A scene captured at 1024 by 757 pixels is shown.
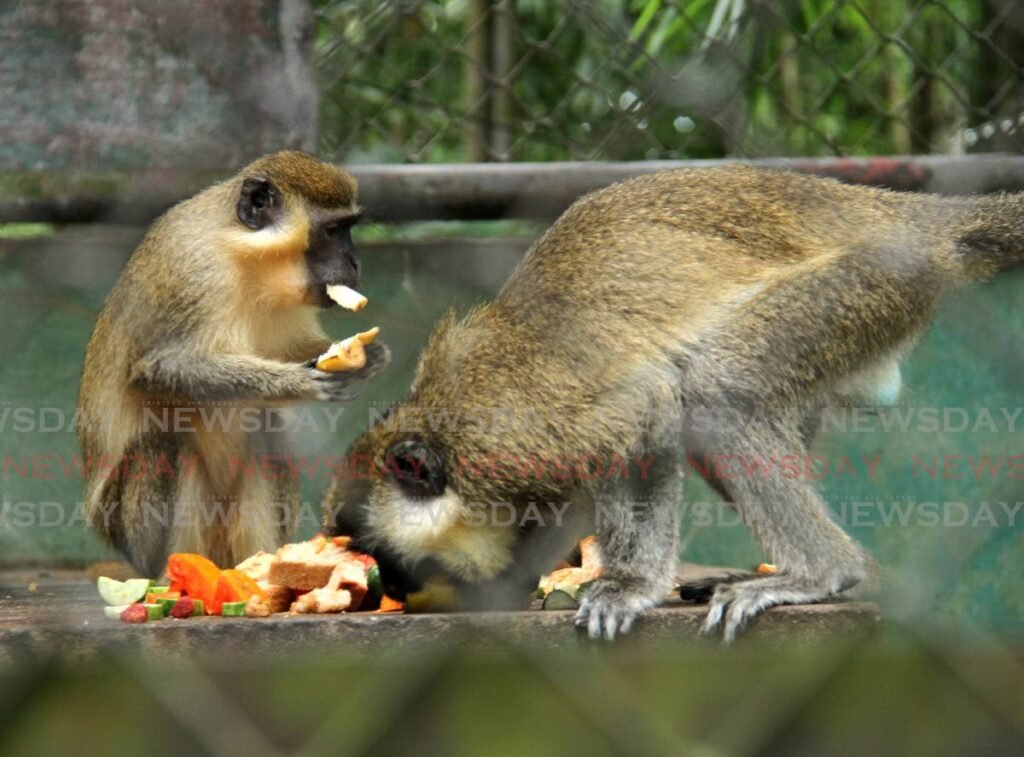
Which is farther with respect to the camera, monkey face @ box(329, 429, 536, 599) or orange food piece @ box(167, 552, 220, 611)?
monkey face @ box(329, 429, 536, 599)

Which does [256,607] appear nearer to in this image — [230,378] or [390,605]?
[390,605]

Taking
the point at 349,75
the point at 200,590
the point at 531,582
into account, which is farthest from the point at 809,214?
the point at 349,75

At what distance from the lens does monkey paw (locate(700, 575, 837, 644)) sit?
2.93m

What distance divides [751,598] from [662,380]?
20.2 inches

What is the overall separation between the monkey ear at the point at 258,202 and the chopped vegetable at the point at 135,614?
124 cm

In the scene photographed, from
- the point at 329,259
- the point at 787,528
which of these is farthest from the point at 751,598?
the point at 329,259

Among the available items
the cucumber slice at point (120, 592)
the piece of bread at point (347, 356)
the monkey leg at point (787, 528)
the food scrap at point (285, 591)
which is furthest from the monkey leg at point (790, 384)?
the cucumber slice at point (120, 592)

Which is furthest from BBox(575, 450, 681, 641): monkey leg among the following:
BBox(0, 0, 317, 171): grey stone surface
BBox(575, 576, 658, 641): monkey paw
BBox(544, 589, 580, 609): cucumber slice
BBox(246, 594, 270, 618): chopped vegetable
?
BBox(0, 0, 317, 171): grey stone surface

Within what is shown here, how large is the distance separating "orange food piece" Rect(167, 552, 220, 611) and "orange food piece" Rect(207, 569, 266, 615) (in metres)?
0.01

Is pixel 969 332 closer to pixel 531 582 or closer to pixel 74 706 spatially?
pixel 531 582

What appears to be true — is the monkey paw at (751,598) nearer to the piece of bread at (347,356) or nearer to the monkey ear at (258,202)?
the piece of bread at (347,356)

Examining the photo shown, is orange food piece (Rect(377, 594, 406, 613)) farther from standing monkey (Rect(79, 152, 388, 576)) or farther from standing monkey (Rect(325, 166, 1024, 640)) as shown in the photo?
standing monkey (Rect(79, 152, 388, 576))

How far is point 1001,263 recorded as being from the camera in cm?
335

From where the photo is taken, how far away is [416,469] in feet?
10.4
